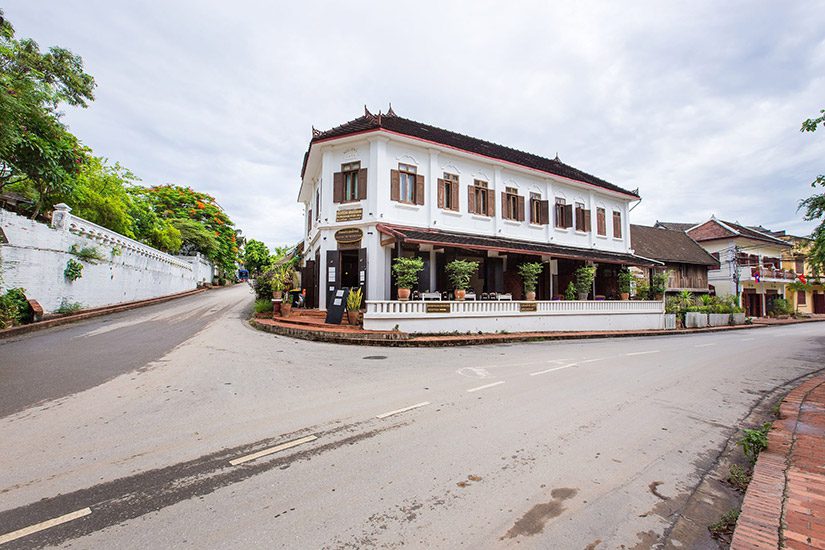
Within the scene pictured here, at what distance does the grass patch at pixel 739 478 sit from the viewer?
10.1 ft

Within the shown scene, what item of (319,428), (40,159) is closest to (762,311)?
(319,428)

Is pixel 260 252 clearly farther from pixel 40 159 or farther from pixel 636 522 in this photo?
pixel 636 522

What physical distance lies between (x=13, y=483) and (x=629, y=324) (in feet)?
64.4

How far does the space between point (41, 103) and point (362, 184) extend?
30.3ft

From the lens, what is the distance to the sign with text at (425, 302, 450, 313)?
11883 millimetres

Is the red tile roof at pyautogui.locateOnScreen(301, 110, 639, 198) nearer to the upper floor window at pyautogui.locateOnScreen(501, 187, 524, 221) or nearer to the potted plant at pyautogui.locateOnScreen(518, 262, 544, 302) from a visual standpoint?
the upper floor window at pyautogui.locateOnScreen(501, 187, 524, 221)

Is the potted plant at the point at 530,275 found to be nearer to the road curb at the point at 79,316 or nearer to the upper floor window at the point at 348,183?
the upper floor window at the point at 348,183

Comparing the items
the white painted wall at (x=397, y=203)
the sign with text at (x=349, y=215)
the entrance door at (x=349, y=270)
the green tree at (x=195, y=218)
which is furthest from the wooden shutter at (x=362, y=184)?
the green tree at (x=195, y=218)

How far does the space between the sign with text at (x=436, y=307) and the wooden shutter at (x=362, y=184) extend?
17.6 ft

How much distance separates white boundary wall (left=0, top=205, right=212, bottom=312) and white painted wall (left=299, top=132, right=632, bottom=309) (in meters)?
8.72

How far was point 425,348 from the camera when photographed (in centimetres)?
1020

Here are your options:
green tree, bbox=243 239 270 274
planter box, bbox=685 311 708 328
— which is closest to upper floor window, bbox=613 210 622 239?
planter box, bbox=685 311 708 328

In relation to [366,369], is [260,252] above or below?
above

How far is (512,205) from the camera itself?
17.8m
